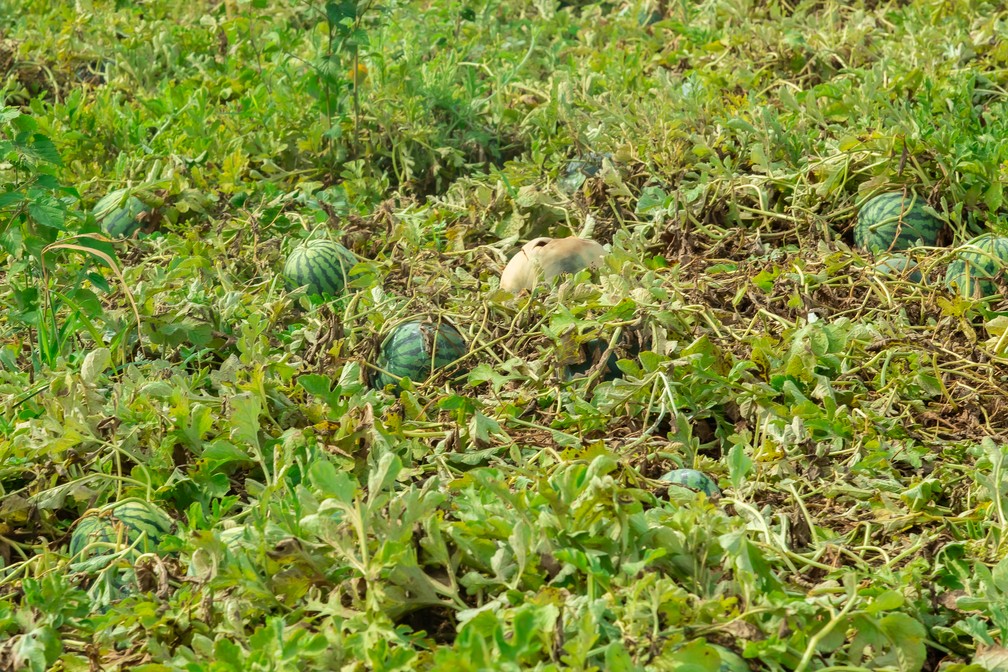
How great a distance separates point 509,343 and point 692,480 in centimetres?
81

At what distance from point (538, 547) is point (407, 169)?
242 centimetres

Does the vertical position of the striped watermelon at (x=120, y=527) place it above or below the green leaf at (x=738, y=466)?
below

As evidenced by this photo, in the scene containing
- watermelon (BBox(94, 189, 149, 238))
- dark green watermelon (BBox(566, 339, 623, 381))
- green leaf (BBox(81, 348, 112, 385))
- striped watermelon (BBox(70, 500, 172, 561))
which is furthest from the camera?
watermelon (BBox(94, 189, 149, 238))

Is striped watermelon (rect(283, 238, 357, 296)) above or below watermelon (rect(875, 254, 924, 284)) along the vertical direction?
below

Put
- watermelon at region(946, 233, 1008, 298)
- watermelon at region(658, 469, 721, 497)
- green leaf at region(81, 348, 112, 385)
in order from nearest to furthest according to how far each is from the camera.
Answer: watermelon at region(658, 469, 721, 497)
green leaf at region(81, 348, 112, 385)
watermelon at region(946, 233, 1008, 298)

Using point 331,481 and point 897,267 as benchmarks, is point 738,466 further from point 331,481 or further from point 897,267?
point 897,267

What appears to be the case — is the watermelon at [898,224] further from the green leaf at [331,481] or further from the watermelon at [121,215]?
the watermelon at [121,215]

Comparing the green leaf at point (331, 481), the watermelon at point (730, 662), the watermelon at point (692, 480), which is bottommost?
the watermelon at point (692, 480)

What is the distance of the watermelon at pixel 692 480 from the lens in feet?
8.14

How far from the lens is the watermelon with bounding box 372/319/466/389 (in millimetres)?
3072

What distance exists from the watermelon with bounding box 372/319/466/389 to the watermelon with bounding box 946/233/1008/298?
4.51 feet

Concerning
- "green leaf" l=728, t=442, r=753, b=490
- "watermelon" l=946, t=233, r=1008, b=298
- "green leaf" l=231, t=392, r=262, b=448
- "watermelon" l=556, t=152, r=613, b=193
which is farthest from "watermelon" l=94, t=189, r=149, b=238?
"watermelon" l=946, t=233, r=1008, b=298

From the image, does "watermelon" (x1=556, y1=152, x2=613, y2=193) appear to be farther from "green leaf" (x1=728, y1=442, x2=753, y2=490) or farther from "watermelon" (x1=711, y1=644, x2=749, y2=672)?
"watermelon" (x1=711, y1=644, x2=749, y2=672)

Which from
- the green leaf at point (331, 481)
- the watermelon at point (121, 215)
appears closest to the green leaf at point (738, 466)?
the green leaf at point (331, 481)
